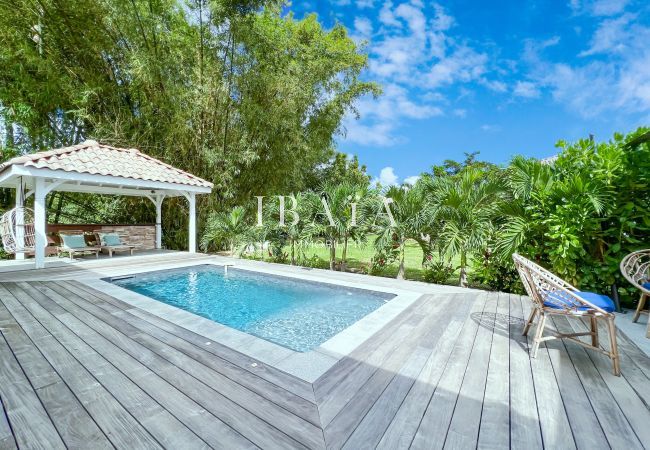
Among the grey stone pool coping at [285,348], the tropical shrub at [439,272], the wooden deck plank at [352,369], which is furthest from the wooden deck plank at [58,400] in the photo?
the tropical shrub at [439,272]

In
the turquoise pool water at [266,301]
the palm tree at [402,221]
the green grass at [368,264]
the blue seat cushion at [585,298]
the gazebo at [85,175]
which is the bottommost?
the turquoise pool water at [266,301]

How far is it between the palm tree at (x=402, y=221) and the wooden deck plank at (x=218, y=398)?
14.9ft

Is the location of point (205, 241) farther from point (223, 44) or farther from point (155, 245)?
point (223, 44)

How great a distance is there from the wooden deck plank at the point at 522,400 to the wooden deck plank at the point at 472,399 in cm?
18

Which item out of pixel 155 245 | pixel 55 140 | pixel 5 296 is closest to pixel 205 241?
pixel 155 245

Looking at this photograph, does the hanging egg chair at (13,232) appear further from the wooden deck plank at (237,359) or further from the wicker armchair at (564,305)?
the wicker armchair at (564,305)

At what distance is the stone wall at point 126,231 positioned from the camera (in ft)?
31.8

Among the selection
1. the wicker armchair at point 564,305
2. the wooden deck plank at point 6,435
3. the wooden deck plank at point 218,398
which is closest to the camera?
the wooden deck plank at point 6,435

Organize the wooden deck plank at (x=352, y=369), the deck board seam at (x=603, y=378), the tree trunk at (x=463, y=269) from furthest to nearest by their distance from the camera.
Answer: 1. the tree trunk at (x=463, y=269)
2. the wooden deck plank at (x=352, y=369)
3. the deck board seam at (x=603, y=378)

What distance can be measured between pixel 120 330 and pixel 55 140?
10.1m

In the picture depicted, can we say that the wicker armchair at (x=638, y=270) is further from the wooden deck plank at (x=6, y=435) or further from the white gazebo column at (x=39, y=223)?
the white gazebo column at (x=39, y=223)

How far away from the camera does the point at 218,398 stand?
1988mm

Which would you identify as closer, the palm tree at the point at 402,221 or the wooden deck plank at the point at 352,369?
the wooden deck plank at the point at 352,369

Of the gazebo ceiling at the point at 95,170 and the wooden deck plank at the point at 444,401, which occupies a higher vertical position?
the gazebo ceiling at the point at 95,170
